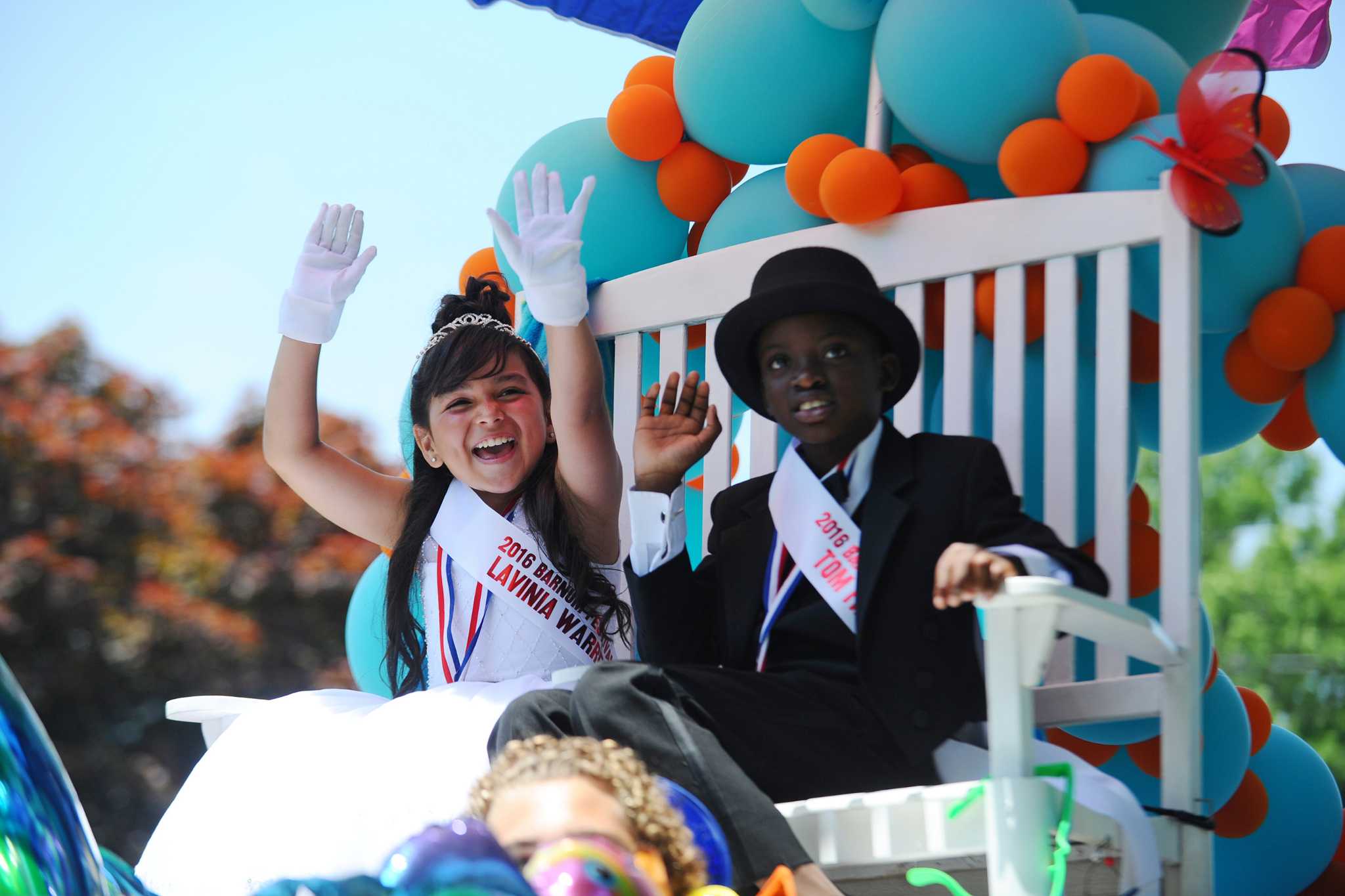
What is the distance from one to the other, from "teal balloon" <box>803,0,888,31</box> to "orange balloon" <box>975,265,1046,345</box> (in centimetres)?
52

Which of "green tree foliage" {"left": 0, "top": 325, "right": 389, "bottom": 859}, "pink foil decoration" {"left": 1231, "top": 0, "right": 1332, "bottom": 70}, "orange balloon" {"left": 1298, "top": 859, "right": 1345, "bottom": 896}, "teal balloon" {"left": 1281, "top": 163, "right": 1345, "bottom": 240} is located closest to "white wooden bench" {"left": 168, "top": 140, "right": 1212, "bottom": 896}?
"teal balloon" {"left": 1281, "top": 163, "right": 1345, "bottom": 240}

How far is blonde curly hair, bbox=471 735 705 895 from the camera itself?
59.6 inches

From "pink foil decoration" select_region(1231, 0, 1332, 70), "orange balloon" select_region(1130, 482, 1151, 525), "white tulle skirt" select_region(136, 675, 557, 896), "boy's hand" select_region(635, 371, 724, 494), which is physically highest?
"pink foil decoration" select_region(1231, 0, 1332, 70)

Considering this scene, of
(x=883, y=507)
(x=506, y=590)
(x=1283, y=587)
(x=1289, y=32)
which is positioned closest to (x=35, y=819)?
(x=883, y=507)

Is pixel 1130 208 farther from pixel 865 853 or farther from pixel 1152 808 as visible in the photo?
pixel 865 853

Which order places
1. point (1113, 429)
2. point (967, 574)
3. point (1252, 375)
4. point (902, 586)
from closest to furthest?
point (967, 574), point (902, 586), point (1113, 429), point (1252, 375)

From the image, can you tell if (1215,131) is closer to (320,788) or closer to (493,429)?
(493,429)

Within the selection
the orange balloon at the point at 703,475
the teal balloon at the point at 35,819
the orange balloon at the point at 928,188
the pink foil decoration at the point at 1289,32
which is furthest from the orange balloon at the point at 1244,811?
the teal balloon at the point at 35,819

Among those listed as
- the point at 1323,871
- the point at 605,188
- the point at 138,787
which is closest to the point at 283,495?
the point at 138,787

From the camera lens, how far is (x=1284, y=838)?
290 centimetres

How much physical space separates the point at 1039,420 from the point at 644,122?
956 mm

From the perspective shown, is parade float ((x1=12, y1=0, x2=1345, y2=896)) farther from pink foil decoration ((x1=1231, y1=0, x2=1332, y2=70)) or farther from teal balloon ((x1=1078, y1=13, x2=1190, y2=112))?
pink foil decoration ((x1=1231, y1=0, x2=1332, y2=70))

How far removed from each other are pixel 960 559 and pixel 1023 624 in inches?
3.9

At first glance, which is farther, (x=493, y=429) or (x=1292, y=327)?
(x=493, y=429)
